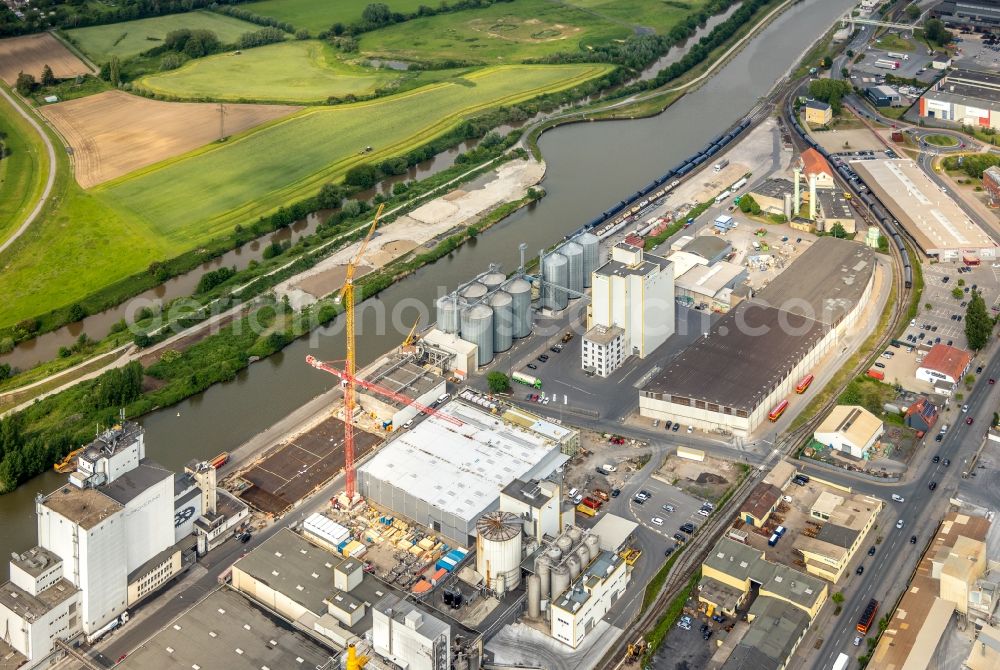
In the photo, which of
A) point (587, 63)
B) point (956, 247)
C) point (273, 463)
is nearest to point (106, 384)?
point (273, 463)

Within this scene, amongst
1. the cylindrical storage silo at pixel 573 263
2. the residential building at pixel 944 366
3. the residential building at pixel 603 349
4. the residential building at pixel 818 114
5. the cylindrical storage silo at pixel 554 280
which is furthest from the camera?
the residential building at pixel 818 114

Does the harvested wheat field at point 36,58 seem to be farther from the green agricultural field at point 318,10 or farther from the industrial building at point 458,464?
the industrial building at point 458,464

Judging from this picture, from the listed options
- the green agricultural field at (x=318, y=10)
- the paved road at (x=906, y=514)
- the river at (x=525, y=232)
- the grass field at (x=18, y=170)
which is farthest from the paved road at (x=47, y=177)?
the paved road at (x=906, y=514)

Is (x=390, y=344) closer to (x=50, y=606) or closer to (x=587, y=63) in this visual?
(x=50, y=606)

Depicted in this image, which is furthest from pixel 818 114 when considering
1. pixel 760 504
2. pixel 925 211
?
pixel 760 504

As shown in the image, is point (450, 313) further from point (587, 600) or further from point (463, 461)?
point (587, 600)

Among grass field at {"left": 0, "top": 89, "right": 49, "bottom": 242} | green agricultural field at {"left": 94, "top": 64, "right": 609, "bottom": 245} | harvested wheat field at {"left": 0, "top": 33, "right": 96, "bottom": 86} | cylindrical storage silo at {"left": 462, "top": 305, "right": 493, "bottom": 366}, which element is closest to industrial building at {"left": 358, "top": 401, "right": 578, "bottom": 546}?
cylindrical storage silo at {"left": 462, "top": 305, "right": 493, "bottom": 366}

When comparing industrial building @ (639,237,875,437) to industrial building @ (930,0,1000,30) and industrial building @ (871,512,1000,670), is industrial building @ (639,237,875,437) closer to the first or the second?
industrial building @ (871,512,1000,670)
